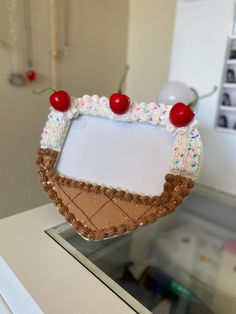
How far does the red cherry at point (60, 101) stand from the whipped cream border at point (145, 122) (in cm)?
2

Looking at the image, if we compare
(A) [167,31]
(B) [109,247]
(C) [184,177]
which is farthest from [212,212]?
(A) [167,31]

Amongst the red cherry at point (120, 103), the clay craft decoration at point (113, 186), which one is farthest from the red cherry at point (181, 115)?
the red cherry at point (120, 103)

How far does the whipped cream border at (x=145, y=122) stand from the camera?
59 cm

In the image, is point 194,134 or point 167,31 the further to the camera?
point 167,31

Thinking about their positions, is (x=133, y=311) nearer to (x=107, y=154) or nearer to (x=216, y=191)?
(x=107, y=154)

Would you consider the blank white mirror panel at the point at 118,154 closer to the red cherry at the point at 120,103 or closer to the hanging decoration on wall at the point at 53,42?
the red cherry at the point at 120,103

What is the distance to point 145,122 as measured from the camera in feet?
2.12

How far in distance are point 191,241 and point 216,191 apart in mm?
257

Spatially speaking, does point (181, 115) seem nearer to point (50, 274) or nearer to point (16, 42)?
point (50, 274)

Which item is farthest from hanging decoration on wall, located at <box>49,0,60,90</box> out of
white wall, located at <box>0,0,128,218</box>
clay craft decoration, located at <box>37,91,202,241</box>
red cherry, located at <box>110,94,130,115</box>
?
red cherry, located at <box>110,94,130,115</box>

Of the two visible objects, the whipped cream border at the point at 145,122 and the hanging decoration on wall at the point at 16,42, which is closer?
the whipped cream border at the point at 145,122

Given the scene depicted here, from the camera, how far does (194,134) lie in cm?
60

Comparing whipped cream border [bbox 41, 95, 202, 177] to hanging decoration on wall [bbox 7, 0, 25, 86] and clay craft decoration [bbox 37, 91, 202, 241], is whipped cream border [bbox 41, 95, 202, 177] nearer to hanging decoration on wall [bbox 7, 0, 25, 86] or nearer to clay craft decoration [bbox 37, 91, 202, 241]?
clay craft decoration [bbox 37, 91, 202, 241]

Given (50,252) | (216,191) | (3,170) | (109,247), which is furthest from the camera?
(216,191)
